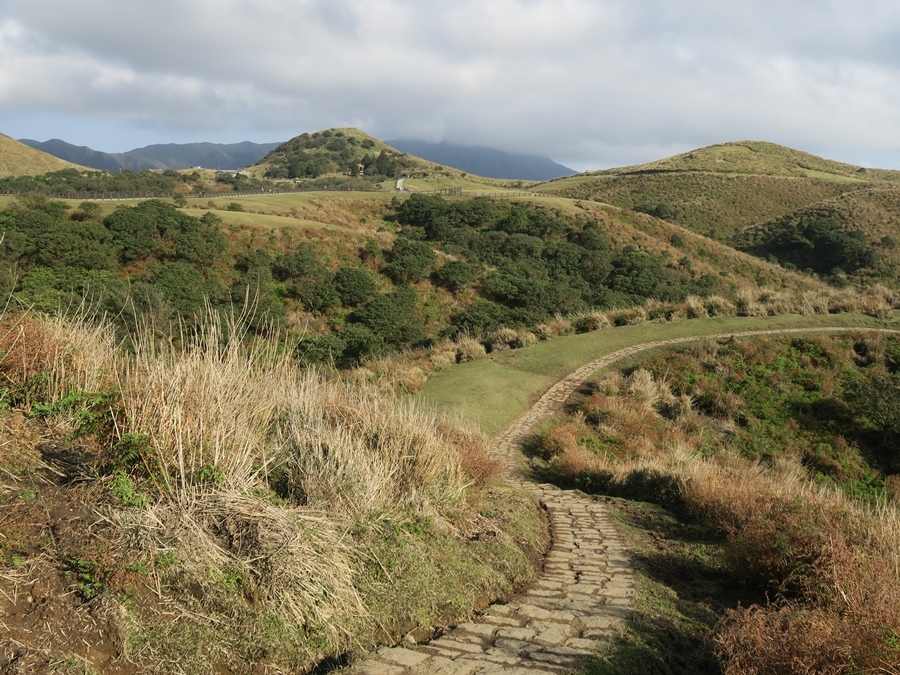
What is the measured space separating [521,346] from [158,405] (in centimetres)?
1427

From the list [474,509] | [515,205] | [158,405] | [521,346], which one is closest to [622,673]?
[474,509]

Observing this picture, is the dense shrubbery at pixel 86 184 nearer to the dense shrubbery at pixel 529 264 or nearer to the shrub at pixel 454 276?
the dense shrubbery at pixel 529 264

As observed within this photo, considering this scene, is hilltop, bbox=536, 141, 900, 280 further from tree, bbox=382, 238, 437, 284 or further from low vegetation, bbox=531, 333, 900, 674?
low vegetation, bbox=531, 333, 900, 674

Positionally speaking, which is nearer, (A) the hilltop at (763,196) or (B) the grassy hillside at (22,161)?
(A) the hilltop at (763,196)

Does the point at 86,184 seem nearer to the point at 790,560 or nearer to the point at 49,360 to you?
the point at 49,360

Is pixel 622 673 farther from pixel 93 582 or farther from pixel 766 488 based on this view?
pixel 766 488

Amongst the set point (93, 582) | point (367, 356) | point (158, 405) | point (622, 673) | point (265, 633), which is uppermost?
point (158, 405)

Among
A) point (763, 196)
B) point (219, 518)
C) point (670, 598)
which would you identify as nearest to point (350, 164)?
point (763, 196)

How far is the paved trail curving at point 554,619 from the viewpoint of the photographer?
3.49m

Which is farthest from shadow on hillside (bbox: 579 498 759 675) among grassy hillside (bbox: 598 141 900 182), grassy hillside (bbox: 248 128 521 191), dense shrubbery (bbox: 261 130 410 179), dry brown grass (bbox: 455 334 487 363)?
dense shrubbery (bbox: 261 130 410 179)

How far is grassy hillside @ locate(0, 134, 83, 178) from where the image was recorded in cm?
7244

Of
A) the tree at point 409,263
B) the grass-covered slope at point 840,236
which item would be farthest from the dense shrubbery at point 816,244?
the tree at point 409,263

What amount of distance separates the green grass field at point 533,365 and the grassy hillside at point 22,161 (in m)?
80.1

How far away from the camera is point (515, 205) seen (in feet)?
185
